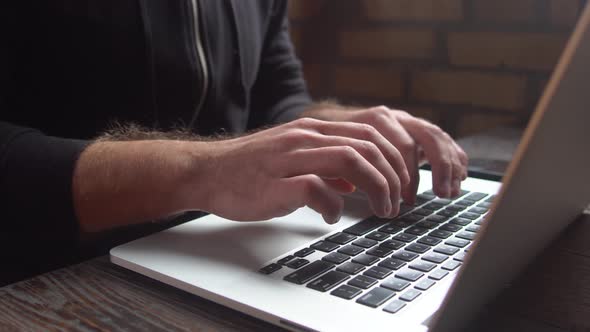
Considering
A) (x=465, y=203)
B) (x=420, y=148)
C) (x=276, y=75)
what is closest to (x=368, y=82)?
(x=276, y=75)

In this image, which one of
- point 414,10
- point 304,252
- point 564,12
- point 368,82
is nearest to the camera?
point 304,252

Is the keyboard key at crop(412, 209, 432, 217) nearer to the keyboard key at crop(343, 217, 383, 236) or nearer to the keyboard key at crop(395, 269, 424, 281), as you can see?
the keyboard key at crop(343, 217, 383, 236)

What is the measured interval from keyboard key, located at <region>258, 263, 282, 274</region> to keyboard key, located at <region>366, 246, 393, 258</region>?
9 cm

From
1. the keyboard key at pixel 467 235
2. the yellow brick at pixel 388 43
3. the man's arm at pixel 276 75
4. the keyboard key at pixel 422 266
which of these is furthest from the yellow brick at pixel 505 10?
the keyboard key at pixel 422 266

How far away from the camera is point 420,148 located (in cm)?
79

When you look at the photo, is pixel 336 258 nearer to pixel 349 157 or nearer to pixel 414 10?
pixel 349 157

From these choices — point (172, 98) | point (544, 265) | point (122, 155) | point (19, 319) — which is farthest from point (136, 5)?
point (544, 265)

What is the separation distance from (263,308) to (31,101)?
613mm

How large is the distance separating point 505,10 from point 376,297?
1276 millimetres

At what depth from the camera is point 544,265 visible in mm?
528

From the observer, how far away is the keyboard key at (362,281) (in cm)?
45

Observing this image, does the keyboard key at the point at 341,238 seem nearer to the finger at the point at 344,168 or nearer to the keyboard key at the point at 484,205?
the finger at the point at 344,168

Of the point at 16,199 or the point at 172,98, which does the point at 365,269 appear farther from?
the point at 172,98

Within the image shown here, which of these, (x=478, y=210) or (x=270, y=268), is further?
(x=478, y=210)
